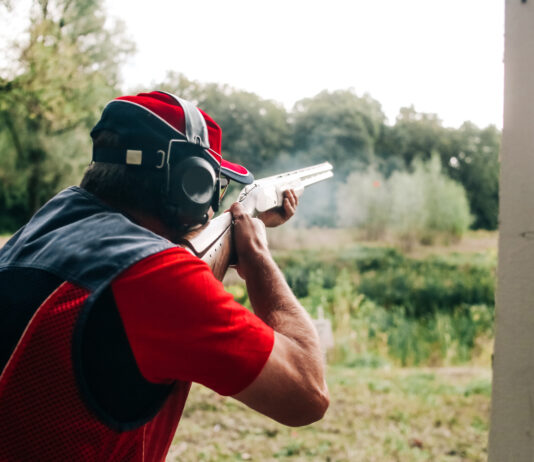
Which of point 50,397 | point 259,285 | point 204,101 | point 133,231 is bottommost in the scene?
point 50,397

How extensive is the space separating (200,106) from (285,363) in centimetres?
464

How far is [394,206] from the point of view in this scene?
7379 mm

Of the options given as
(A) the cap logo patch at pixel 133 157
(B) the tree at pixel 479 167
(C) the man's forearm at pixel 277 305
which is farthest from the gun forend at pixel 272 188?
(B) the tree at pixel 479 167

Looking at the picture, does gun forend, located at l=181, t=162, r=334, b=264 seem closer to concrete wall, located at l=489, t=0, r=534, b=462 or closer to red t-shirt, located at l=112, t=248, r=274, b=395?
red t-shirt, located at l=112, t=248, r=274, b=395

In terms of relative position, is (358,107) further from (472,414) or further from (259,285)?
(259,285)

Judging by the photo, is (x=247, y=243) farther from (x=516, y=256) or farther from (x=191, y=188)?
(x=516, y=256)

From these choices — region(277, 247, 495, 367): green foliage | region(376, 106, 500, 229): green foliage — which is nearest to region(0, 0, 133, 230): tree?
region(277, 247, 495, 367): green foliage

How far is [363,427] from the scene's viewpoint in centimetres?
368

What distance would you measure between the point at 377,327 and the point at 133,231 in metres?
5.27

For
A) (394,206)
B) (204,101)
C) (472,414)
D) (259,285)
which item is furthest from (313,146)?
(259,285)

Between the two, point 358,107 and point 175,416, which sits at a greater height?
point 358,107

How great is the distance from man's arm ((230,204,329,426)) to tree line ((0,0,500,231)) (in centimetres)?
414

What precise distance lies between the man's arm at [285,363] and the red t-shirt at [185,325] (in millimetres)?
46

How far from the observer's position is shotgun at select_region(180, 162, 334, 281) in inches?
55.2
